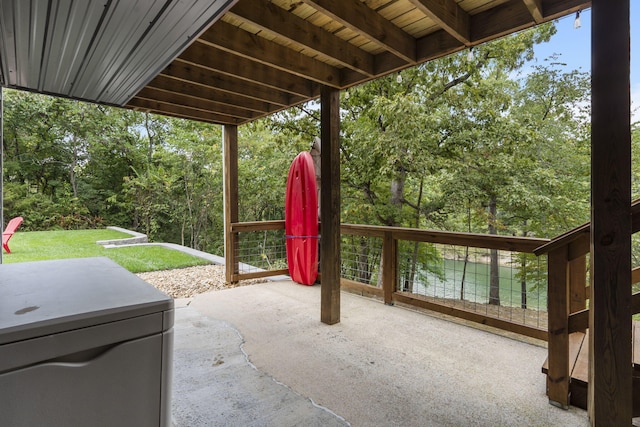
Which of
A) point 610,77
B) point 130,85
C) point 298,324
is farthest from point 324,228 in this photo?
point 610,77

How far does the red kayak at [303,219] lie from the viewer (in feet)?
15.8

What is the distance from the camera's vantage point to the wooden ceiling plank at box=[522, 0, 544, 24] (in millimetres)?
1979

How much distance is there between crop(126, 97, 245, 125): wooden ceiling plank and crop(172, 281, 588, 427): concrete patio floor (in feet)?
8.03

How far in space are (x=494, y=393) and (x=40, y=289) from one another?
99.3 inches

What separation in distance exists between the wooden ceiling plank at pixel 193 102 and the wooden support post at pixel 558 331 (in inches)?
144

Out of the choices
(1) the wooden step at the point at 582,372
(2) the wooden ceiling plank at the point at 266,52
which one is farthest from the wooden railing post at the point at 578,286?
(2) the wooden ceiling plank at the point at 266,52

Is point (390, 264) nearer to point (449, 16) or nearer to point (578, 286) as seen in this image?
point (578, 286)

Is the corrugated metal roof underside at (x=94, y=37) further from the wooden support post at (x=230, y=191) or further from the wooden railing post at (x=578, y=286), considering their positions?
the wooden railing post at (x=578, y=286)

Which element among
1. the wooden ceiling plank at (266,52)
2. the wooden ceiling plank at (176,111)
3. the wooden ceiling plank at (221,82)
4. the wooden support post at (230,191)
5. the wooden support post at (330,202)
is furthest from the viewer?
the wooden support post at (230,191)

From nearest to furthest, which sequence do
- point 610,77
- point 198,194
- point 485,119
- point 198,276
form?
point 610,77, point 198,276, point 485,119, point 198,194

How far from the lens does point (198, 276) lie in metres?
5.82

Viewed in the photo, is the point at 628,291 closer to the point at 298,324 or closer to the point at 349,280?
the point at 298,324

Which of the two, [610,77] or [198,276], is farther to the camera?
[198,276]

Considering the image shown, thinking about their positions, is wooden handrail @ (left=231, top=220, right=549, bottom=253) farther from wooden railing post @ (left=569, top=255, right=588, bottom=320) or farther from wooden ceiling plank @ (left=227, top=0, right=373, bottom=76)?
wooden ceiling plank @ (left=227, top=0, right=373, bottom=76)
